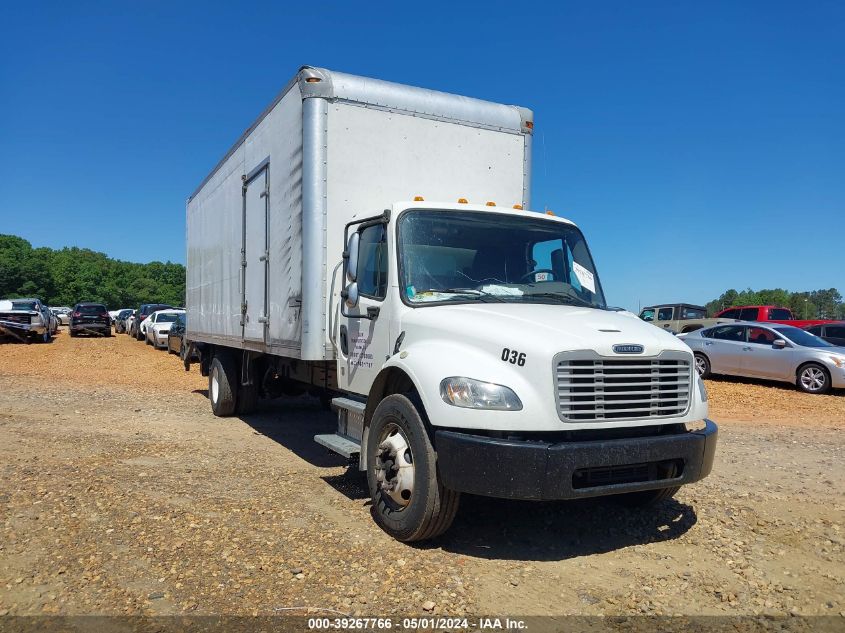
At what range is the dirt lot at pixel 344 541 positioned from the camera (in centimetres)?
377

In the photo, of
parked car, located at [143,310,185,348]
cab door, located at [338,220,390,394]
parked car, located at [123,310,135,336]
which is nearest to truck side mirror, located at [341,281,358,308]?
cab door, located at [338,220,390,394]

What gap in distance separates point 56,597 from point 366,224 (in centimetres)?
339

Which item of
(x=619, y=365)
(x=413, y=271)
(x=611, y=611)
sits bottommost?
(x=611, y=611)

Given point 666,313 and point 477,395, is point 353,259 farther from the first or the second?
point 666,313

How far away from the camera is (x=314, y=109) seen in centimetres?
603

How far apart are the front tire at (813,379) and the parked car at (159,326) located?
18784mm

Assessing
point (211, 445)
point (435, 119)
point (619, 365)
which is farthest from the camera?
Result: point (211, 445)

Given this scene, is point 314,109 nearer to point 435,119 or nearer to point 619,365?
point 435,119

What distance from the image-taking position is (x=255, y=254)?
7.75 metres

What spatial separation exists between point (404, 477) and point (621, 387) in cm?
157

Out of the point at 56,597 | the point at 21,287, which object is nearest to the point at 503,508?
the point at 56,597

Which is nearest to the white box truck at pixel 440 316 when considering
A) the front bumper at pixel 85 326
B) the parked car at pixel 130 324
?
the front bumper at pixel 85 326

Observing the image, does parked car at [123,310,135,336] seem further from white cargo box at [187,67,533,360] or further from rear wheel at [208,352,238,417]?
white cargo box at [187,67,533,360]

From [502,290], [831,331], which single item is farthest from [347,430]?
[831,331]
